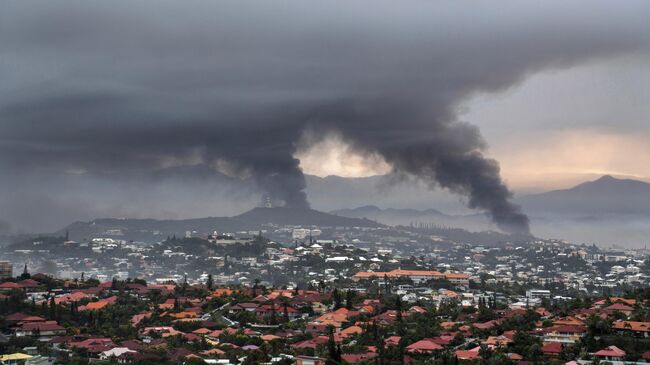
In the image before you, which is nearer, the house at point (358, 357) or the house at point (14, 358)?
the house at point (14, 358)

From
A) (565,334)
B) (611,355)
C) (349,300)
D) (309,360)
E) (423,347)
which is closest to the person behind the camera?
(611,355)

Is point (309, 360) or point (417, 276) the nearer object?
point (309, 360)

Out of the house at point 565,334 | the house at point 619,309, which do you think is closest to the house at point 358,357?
A: the house at point 565,334

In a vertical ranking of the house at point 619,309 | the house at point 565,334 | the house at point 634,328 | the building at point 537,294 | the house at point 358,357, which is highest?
the house at point 619,309

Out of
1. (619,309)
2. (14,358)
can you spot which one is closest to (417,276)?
(619,309)

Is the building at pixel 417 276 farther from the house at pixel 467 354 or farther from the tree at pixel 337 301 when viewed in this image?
the house at pixel 467 354

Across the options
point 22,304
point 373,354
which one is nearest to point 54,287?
point 22,304

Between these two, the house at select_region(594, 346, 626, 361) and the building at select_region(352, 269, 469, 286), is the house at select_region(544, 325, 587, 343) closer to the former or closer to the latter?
the house at select_region(594, 346, 626, 361)

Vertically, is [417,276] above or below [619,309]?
below

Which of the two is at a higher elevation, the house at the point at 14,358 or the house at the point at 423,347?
the house at the point at 423,347

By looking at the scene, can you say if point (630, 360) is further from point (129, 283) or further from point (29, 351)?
point (129, 283)

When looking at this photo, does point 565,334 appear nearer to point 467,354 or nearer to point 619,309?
point 467,354

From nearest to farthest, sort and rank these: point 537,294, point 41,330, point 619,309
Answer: point 41,330 → point 619,309 → point 537,294
